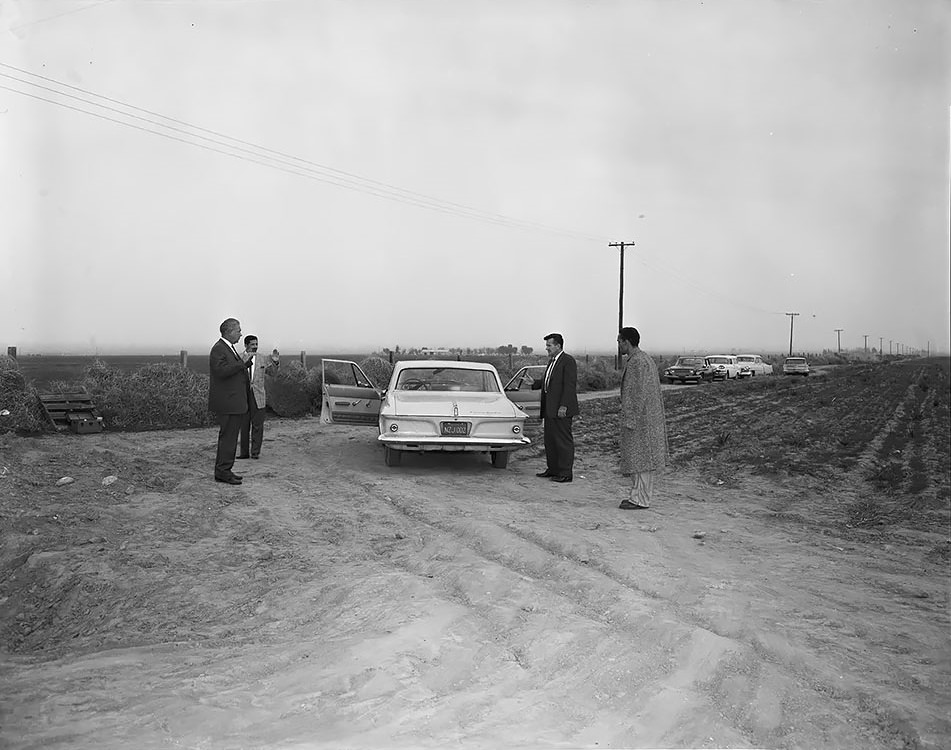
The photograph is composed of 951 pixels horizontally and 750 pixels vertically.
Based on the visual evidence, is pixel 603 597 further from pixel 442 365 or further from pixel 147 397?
pixel 147 397

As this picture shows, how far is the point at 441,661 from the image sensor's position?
4250 mm

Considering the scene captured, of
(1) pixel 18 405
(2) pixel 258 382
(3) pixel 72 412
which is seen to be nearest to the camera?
(2) pixel 258 382

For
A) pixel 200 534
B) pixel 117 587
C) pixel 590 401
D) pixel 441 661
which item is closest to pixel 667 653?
pixel 441 661

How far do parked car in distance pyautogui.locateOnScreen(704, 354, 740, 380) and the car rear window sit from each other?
3713 cm

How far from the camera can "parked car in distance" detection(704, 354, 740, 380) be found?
4712 cm

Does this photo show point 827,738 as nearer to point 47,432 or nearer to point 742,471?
point 742,471

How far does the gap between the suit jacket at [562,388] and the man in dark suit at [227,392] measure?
11.6 feet

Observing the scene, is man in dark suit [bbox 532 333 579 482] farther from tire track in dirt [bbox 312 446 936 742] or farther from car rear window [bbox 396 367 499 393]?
tire track in dirt [bbox 312 446 936 742]

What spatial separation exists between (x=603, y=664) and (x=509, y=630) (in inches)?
26.0

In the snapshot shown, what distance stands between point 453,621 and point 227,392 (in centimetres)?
534

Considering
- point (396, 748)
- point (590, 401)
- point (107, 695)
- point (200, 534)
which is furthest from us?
point (590, 401)

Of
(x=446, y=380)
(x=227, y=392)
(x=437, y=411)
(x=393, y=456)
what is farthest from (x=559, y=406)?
(x=227, y=392)

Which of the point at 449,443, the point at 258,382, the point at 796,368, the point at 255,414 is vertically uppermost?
the point at 258,382

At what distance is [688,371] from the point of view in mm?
44594
